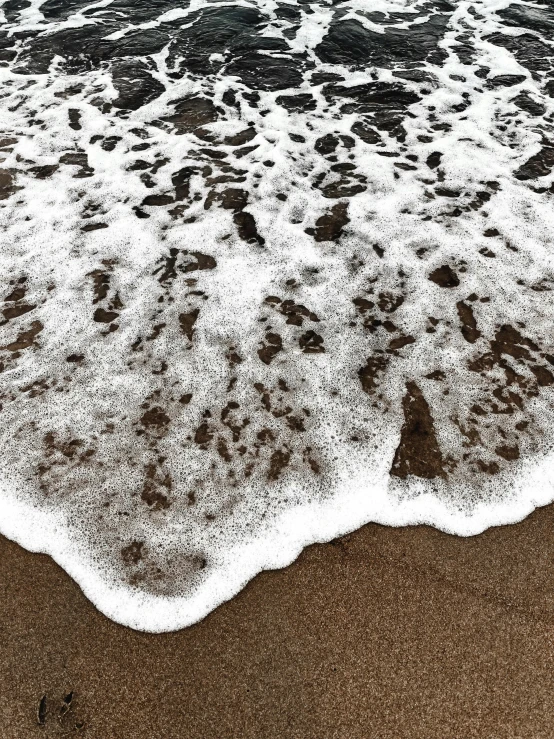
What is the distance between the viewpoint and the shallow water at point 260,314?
8.87 ft

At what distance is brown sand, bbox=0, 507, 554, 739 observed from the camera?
6.80 ft

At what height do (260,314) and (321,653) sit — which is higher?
(260,314)

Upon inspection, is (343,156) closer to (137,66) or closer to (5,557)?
(137,66)

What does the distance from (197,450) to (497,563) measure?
1.73 m

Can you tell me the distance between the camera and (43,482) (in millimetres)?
2812

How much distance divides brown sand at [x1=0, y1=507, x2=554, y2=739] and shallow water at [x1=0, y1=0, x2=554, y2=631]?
0.46 ft

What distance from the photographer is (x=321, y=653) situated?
7.34 ft

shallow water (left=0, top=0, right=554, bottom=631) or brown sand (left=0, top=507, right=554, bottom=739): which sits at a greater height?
shallow water (left=0, top=0, right=554, bottom=631)

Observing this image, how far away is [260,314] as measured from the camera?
378cm

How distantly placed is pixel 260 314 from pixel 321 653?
7.61ft

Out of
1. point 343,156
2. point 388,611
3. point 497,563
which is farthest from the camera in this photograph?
point 343,156

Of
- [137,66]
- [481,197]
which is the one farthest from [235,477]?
[137,66]

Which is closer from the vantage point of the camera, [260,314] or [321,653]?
[321,653]

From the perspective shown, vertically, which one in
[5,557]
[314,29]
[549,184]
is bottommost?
[5,557]
